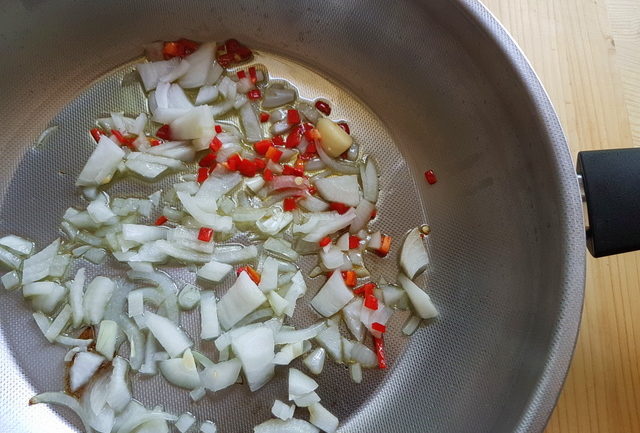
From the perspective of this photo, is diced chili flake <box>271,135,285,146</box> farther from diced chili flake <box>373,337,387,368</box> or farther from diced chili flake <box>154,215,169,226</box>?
diced chili flake <box>373,337,387,368</box>

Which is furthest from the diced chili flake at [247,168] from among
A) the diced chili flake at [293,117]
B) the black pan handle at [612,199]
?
the black pan handle at [612,199]

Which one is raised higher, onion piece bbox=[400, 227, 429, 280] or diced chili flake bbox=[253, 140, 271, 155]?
diced chili flake bbox=[253, 140, 271, 155]

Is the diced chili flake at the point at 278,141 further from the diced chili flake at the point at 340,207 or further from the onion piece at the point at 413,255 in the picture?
the onion piece at the point at 413,255

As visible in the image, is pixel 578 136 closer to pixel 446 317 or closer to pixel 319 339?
pixel 446 317

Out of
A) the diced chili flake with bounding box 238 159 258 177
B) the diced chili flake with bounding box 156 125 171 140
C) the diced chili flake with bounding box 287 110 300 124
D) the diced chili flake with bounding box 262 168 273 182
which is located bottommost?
the diced chili flake with bounding box 262 168 273 182

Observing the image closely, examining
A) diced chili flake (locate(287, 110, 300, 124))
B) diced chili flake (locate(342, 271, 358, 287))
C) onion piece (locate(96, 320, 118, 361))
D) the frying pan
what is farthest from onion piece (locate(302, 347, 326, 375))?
diced chili flake (locate(287, 110, 300, 124))

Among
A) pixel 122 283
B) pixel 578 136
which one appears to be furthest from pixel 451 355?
pixel 122 283
